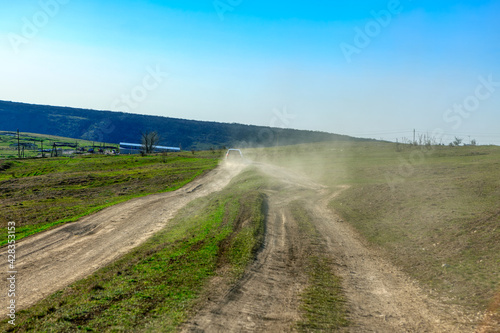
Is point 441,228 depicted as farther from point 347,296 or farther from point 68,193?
point 68,193

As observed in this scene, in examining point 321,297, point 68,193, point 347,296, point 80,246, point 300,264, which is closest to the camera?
point 321,297

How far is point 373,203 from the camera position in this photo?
20953 mm

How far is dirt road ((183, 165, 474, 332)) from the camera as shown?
292 inches

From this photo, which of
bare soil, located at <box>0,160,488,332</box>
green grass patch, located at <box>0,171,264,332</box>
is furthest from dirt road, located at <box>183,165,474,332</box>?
green grass patch, located at <box>0,171,264,332</box>

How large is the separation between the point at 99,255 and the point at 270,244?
20.3 ft

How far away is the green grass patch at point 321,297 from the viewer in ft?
24.5

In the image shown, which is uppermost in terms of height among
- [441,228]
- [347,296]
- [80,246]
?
[441,228]

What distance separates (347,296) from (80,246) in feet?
35.4

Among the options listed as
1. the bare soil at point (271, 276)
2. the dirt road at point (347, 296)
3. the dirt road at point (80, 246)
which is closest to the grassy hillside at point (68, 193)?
the dirt road at point (80, 246)

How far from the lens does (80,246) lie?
48.7 ft

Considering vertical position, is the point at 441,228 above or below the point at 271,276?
above

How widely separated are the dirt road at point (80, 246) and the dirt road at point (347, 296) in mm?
5130

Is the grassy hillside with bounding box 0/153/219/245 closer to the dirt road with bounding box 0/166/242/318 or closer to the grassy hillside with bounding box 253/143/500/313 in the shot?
the dirt road with bounding box 0/166/242/318

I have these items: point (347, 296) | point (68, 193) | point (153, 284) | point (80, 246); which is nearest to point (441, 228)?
point (347, 296)
